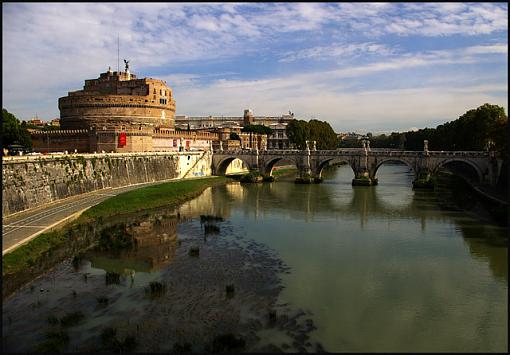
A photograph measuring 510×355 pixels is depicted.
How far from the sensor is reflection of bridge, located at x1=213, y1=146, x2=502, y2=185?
41.8 meters

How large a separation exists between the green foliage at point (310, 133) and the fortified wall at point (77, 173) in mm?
20495

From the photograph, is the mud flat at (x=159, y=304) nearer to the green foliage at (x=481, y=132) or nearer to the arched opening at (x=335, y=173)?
the green foliage at (x=481, y=132)

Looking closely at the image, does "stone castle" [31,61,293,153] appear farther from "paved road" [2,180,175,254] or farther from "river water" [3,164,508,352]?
"river water" [3,164,508,352]

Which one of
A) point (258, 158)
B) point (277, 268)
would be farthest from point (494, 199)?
point (258, 158)

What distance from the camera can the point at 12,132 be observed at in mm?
37969

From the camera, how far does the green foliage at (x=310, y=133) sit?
69312 mm

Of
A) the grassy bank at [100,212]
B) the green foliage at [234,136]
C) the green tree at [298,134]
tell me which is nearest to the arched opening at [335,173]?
the green tree at [298,134]

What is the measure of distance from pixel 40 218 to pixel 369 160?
32945 millimetres

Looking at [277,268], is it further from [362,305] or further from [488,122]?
[488,122]

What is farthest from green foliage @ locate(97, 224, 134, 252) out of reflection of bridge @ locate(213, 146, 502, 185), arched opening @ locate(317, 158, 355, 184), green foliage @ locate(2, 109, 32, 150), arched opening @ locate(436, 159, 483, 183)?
arched opening @ locate(436, 159, 483, 183)

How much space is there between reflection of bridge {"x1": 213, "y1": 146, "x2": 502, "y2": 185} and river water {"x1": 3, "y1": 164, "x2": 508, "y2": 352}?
1696 centimetres

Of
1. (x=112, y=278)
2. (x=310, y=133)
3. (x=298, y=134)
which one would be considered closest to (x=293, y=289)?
(x=112, y=278)

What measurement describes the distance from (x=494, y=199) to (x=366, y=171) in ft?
53.4

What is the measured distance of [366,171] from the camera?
155 ft
